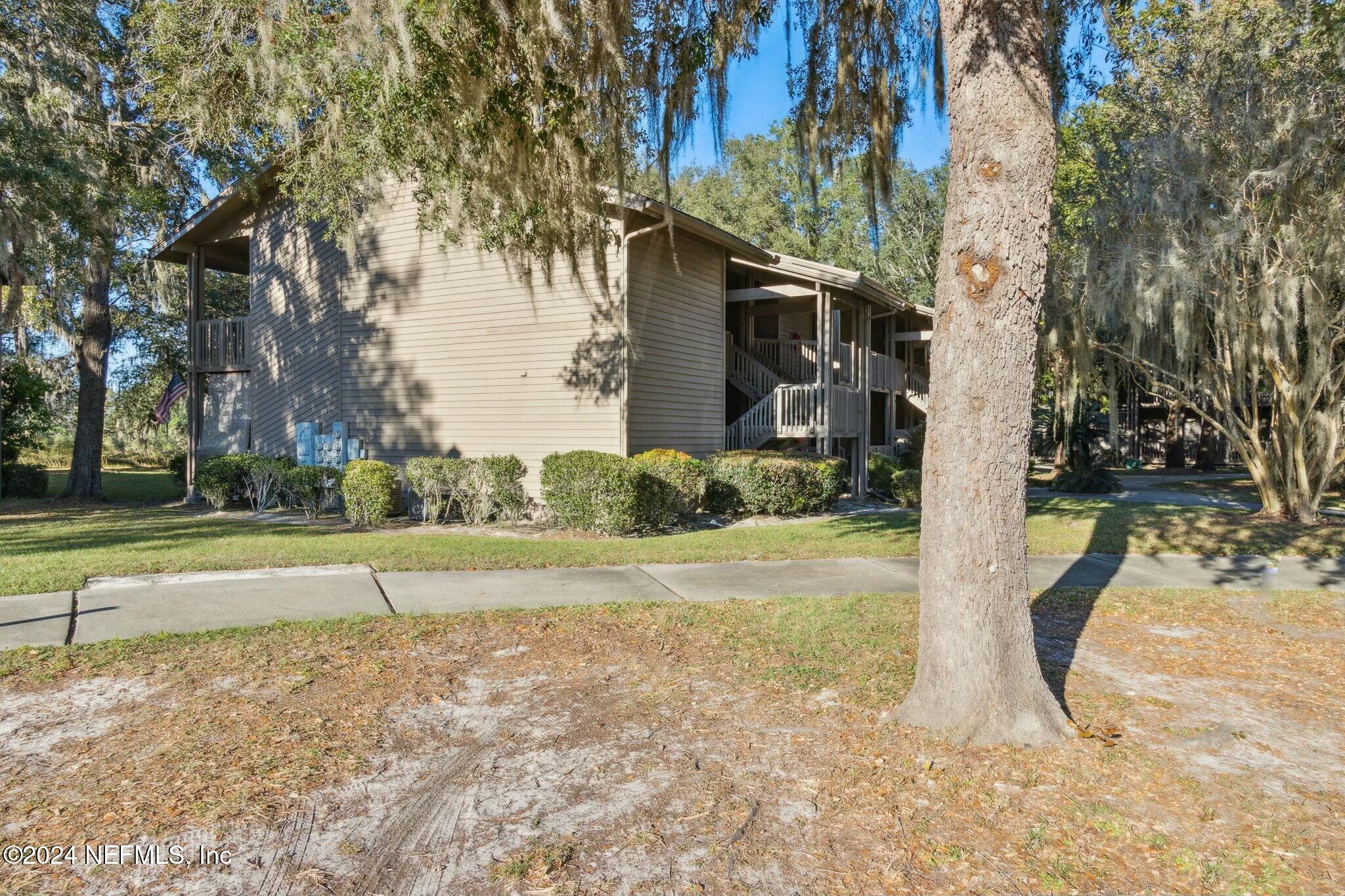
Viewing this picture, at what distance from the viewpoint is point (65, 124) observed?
47.3 feet

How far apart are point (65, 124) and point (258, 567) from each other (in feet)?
37.1

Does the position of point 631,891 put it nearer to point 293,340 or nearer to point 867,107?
point 867,107

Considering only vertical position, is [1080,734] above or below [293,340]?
below

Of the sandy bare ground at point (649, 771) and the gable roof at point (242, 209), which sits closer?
the sandy bare ground at point (649, 771)

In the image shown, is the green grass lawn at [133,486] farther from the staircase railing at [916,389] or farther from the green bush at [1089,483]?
Answer: the green bush at [1089,483]

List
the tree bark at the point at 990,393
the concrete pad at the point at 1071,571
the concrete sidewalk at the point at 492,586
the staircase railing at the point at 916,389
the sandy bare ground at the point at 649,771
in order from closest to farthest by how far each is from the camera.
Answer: the sandy bare ground at the point at 649,771 → the tree bark at the point at 990,393 → the concrete sidewalk at the point at 492,586 → the concrete pad at the point at 1071,571 → the staircase railing at the point at 916,389

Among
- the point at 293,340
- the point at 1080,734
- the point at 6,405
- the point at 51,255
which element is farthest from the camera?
the point at 6,405

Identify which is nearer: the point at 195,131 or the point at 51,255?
the point at 195,131

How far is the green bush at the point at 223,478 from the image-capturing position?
1495 centimetres

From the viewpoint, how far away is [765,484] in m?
13.1

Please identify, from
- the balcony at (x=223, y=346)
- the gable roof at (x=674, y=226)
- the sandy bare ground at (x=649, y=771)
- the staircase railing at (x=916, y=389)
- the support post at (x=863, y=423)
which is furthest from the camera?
the staircase railing at (x=916, y=389)

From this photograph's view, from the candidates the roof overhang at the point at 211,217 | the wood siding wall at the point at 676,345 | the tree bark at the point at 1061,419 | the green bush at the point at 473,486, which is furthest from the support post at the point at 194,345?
the tree bark at the point at 1061,419

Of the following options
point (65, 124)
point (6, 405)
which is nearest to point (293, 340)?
point (65, 124)

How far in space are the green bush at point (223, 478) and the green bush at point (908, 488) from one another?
12182mm
